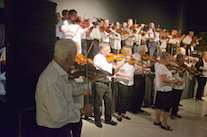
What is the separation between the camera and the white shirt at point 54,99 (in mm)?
1089

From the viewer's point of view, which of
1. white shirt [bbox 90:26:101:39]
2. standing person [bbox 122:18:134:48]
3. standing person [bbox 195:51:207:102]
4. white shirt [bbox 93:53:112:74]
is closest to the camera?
white shirt [bbox 93:53:112:74]

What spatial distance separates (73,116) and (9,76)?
0.70 m

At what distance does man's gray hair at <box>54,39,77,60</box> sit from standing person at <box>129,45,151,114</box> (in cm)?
262

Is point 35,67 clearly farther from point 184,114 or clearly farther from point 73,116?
point 184,114

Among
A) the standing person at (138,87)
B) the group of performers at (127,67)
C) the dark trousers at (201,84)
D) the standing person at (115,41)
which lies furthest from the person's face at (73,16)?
the dark trousers at (201,84)

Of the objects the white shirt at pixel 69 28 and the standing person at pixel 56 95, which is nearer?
the standing person at pixel 56 95

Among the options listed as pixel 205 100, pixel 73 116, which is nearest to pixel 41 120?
pixel 73 116

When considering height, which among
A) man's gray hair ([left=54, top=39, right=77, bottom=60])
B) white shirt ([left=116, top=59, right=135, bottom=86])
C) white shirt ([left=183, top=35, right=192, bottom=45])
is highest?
white shirt ([left=183, top=35, right=192, bottom=45])

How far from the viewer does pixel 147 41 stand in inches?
217

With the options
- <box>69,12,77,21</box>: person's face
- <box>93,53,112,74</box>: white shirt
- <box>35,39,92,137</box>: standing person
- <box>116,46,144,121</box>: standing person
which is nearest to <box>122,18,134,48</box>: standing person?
<box>116,46,144,121</box>: standing person

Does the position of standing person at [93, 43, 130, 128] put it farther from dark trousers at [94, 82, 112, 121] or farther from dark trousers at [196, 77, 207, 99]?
dark trousers at [196, 77, 207, 99]

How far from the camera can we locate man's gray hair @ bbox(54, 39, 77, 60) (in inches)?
44.5

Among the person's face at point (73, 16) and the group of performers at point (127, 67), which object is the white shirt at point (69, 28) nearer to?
the group of performers at point (127, 67)

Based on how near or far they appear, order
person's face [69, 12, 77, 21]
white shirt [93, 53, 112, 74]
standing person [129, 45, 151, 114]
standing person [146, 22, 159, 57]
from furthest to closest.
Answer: standing person [146, 22, 159, 57]
standing person [129, 45, 151, 114]
person's face [69, 12, 77, 21]
white shirt [93, 53, 112, 74]
